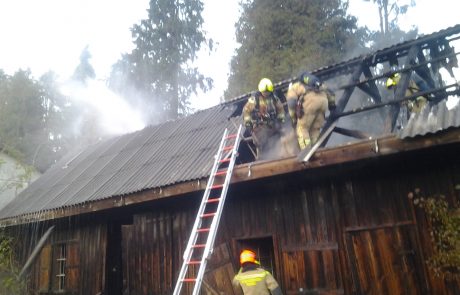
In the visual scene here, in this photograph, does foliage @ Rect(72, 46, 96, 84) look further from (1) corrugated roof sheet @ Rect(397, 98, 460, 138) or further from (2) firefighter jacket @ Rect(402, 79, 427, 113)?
(1) corrugated roof sheet @ Rect(397, 98, 460, 138)

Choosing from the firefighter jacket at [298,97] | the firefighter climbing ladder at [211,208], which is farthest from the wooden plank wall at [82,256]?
the firefighter jacket at [298,97]

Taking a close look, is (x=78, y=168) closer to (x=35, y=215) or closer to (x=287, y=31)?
(x=35, y=215)

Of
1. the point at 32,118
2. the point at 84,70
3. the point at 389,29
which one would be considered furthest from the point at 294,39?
the point at 84,70

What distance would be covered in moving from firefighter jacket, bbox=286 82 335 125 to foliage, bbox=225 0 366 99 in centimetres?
1076

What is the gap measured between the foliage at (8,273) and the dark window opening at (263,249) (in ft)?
25.1

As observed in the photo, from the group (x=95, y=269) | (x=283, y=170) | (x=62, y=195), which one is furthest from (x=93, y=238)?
(x=283, y=170)

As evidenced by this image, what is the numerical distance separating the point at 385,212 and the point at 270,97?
2.99m

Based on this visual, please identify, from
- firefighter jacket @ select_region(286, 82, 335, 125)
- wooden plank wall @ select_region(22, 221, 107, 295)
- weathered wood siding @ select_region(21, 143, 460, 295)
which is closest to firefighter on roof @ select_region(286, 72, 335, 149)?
firefighter jacket @ select_region(286, 82, 335, 125)

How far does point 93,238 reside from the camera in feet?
33.1

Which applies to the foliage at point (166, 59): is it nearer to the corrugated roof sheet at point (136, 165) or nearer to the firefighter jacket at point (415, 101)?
the corrugated roof sheet at point (136, 165)

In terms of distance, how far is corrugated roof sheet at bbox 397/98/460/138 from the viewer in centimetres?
475

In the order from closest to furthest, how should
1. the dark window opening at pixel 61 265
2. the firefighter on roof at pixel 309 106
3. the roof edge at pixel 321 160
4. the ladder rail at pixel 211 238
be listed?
the ladder rail at pixel 211 238, the roof edge at pixel 321 160, the firefighter on roof at pixel 309 106, the dark window opening at pixel 61 265

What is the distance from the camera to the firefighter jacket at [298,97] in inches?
265

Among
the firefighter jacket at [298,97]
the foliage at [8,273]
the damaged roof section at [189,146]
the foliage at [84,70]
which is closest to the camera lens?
the damaged roof section at [189,146]
